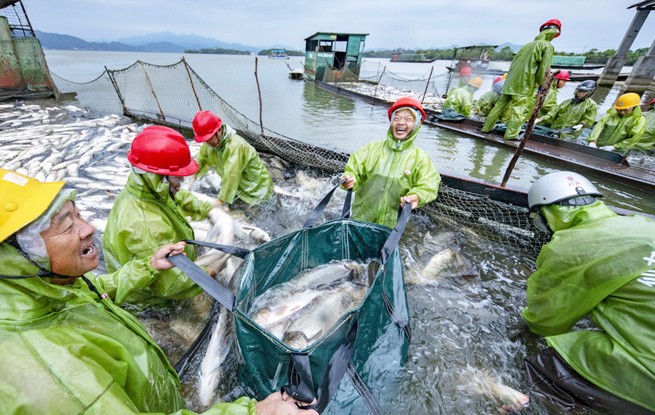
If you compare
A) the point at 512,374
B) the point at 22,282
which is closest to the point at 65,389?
the point at 22,282

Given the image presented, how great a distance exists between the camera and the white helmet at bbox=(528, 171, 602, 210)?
86.4 inches

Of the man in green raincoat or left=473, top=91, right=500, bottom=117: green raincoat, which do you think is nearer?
the man in green raincoat

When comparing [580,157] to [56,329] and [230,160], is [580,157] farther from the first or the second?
[56,329]

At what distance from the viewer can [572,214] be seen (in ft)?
7.23

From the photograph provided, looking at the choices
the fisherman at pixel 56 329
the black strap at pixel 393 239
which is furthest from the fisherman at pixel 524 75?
the fisherman at pixel 56 329

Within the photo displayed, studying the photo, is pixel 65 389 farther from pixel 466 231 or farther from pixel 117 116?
pixel 117 116

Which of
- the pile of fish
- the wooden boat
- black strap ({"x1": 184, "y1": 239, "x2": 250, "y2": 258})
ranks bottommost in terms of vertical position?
the pile of fish

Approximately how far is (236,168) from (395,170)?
2.51m

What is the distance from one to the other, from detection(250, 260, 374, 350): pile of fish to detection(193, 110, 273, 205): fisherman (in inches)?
91.9

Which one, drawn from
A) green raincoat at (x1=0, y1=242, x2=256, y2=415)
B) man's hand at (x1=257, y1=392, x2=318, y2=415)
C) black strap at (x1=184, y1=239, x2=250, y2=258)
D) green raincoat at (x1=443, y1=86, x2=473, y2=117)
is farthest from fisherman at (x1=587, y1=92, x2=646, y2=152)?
green raincoat at (x1=0, y1=242, x2=256, y2=415)

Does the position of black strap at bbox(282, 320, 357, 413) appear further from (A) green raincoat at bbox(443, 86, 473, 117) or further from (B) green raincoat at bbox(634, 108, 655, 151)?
(A) green raincoat at bbox(443, 86, 473, 117)

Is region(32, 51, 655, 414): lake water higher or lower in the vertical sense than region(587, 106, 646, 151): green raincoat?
lower

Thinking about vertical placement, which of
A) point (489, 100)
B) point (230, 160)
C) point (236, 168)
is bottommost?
point (236, 168)

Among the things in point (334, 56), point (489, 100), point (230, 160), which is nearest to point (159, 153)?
point (230, 160)
